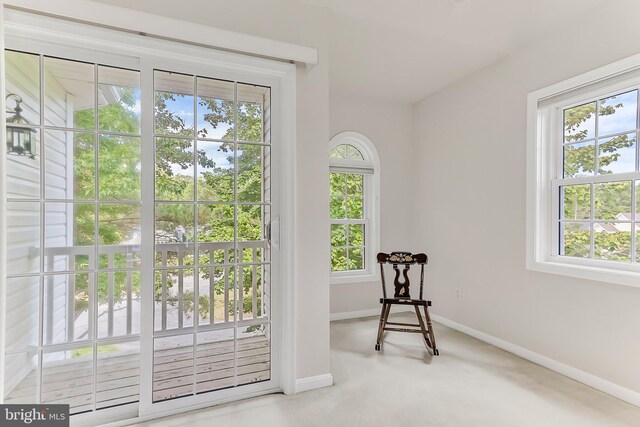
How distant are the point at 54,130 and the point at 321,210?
64.2 inches

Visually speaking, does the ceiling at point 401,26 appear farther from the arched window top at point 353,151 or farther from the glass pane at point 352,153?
the glass pane at point 352,153

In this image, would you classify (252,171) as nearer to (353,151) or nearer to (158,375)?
(158,375)

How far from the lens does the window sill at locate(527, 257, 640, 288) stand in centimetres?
214

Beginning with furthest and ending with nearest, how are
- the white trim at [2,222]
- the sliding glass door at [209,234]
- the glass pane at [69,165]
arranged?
the sliding glass door at [209,234]
the glass pane at [69,165]
the white trim at [2,222]

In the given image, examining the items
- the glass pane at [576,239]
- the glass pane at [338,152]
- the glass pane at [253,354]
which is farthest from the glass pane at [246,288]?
the glass pane at [576,239]

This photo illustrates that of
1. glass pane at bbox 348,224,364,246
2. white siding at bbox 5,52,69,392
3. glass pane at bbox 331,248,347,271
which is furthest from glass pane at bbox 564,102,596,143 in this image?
white siding at bbox 5,52,69,392

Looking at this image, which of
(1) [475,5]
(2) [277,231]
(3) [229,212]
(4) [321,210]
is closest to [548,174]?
(1) [475,5]

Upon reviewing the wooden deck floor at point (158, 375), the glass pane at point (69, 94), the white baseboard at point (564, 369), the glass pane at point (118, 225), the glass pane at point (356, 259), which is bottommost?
the white baseboard at point (564, 369)

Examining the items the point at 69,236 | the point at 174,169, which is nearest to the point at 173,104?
the point at 174,169

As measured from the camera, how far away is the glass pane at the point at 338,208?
3982 mm

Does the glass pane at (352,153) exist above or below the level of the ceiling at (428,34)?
below

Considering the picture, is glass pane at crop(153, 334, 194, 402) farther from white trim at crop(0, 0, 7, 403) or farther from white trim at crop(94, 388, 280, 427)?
white trim at crop(0, 0, 7, 403)

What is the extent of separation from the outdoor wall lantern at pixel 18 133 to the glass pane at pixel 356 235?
3048 mm

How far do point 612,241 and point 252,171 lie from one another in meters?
2.62
